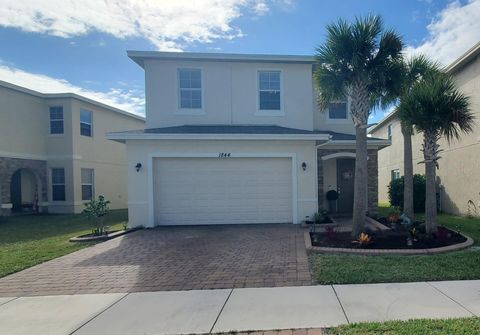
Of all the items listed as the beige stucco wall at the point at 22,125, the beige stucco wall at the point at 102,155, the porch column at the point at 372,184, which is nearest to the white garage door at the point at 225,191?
the porch column at the point at 372,184

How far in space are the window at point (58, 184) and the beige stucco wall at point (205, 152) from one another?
987cm

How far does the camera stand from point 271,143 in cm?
1173

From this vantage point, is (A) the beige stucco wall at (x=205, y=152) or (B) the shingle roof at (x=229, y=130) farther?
(B) the shingle roof at (x=229, y=130)

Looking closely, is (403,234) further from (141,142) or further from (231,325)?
(141,142)

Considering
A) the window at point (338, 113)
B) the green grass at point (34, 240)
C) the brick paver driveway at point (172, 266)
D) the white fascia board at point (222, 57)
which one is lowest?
the green grass at point (34, 240)

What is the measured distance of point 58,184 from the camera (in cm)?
1875

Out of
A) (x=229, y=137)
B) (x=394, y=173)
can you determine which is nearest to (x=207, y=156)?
(x=229, y=137)

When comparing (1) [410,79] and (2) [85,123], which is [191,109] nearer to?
(1) [410,79]

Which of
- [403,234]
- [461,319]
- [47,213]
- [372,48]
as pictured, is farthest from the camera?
[47,213]

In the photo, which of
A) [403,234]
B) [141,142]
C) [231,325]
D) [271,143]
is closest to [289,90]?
[271,143]

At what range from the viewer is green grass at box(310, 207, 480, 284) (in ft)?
17.7

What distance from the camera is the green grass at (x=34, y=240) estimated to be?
755cm

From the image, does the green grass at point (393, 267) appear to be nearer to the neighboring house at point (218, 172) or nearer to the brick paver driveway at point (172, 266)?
the brick paver driveway at point (172, 266)

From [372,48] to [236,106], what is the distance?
6646 mm
